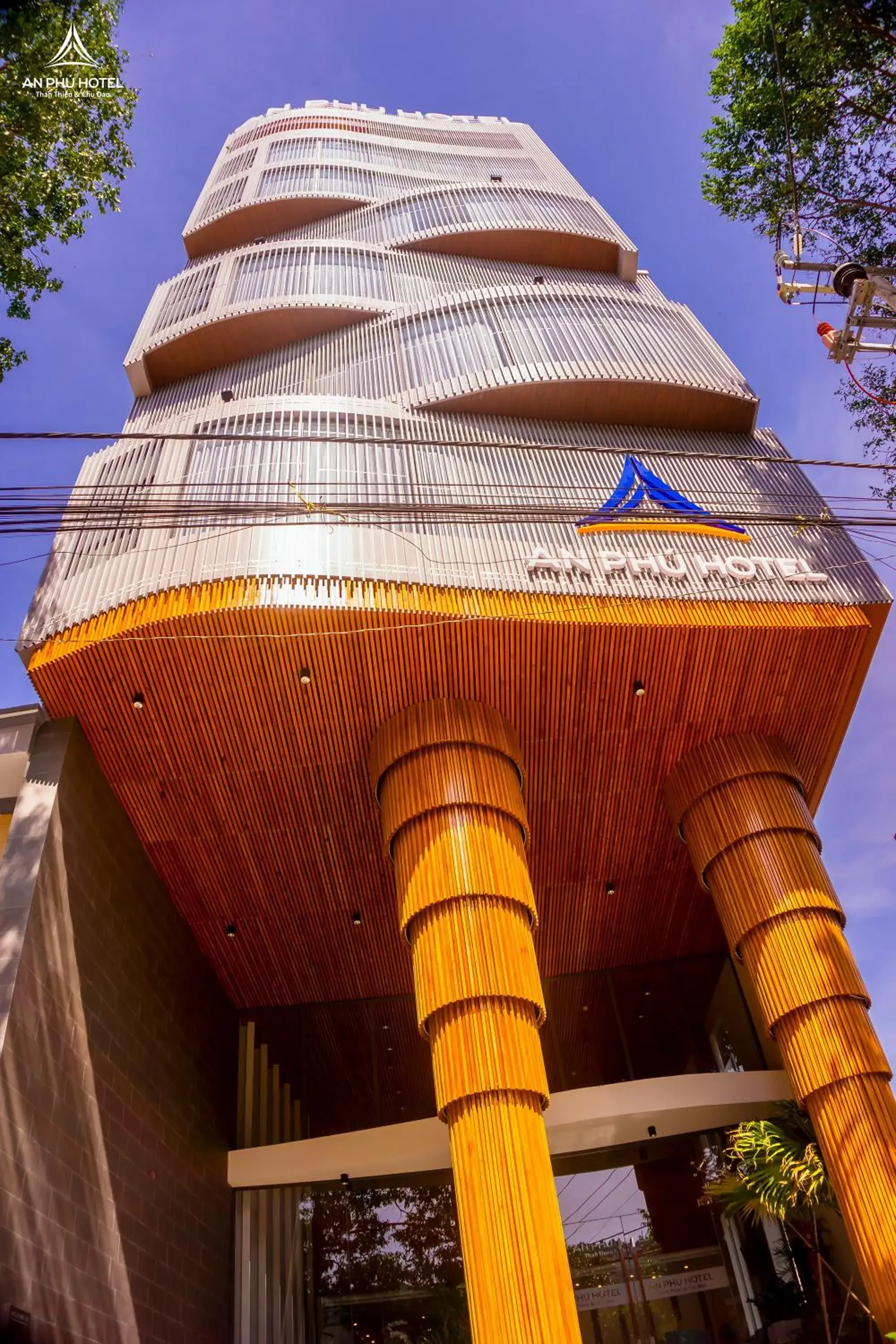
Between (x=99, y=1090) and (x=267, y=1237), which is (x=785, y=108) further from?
(x=267, y=1237)

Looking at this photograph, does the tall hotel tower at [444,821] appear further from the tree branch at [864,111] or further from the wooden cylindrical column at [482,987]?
the tree branch at [864,111]

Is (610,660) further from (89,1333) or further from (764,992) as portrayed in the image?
(89,1333)

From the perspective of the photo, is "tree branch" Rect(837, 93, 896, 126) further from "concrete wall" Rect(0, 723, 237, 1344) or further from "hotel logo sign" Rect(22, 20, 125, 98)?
"concrete wall" Rect(0, 723, 237, 1344)

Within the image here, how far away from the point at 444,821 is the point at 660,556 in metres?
4.19

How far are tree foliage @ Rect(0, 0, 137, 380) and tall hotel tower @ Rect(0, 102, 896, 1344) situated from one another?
227 centimetres

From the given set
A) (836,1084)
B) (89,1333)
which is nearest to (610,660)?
(836,1084)

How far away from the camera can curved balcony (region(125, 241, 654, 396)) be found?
631 inches

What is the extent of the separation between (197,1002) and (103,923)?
342 centimetres

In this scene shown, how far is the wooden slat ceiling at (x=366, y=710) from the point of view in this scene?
10.2 meters

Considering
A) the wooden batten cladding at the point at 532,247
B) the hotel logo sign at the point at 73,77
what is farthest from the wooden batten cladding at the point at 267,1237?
the wooden batten cladding at the point at 532,247

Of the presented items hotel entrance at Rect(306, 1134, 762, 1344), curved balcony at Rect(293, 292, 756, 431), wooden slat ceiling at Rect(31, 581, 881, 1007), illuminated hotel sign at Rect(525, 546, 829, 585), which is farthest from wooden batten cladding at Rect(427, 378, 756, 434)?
hotel entrance at Rect(306, 1134, 762, 1344)

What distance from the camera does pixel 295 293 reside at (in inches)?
660

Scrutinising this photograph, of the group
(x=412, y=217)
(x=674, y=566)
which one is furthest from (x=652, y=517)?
(x=412, y=217)

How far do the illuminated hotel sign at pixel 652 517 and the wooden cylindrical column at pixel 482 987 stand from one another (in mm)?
2819
